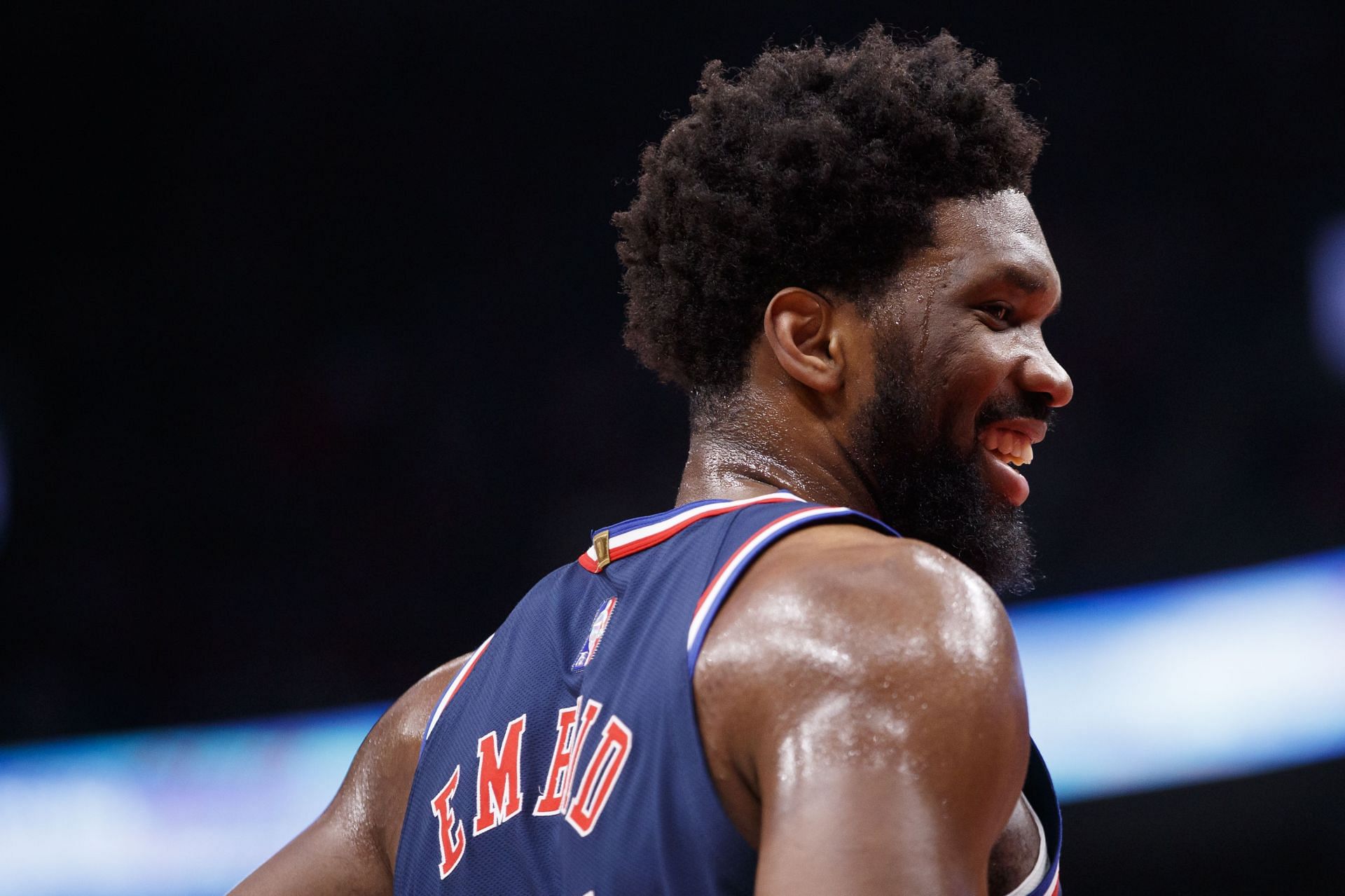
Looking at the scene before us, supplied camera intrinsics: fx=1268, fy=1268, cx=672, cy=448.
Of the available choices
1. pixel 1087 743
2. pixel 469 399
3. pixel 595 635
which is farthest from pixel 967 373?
pixel 469 399

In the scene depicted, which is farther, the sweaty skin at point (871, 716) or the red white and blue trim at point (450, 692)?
the red white and blue trim at point (450, 692)

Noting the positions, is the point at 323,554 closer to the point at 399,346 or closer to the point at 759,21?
the point at 399,346

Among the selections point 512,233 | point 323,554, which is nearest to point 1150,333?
point 512,233

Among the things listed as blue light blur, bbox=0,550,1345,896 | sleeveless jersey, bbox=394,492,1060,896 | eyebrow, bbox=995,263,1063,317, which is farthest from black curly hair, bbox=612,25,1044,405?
blue light blur, bbox=0,550,1345,896

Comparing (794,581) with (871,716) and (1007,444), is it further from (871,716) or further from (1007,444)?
(1007,444)

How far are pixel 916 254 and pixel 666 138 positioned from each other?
441mm

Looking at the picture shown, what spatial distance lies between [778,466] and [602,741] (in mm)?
465

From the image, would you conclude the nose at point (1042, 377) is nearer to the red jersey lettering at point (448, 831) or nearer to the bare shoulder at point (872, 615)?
the bare shoulder at point (872, 615)

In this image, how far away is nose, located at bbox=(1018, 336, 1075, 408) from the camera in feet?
5.06

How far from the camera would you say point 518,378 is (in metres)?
6.19

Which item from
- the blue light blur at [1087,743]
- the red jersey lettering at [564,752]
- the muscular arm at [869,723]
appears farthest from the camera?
the blue light blur at [1087,743]

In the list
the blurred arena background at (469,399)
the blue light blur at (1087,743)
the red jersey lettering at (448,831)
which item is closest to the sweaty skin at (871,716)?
the red jersey lettering at (448,831)

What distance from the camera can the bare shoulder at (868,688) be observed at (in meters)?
0.93

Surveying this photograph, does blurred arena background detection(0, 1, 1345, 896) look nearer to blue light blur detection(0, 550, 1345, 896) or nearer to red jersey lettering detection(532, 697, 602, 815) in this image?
blue light blur detection(0, 550, 1345, 896)
